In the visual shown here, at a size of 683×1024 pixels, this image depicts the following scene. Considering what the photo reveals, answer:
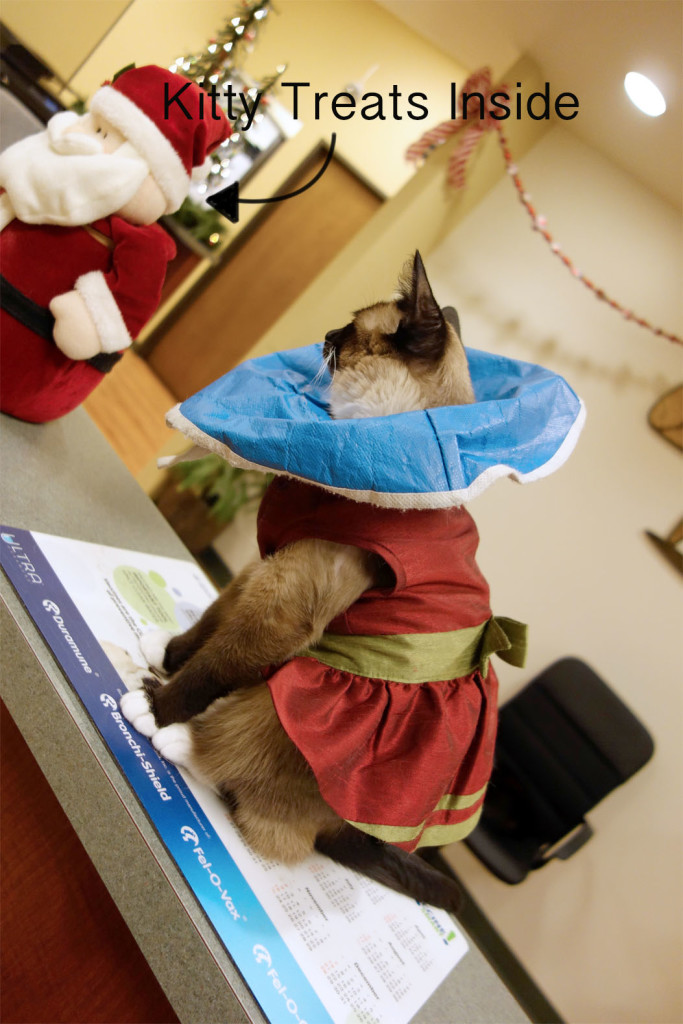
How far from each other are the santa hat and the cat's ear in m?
0.47

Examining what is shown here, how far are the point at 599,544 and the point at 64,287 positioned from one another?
1569 millimetres

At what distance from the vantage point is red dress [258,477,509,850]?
0.72 metres

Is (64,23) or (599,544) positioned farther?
(599,544)

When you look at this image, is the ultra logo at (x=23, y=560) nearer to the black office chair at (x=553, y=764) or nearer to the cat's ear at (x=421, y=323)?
the cat's ear at (x=421, y=323)

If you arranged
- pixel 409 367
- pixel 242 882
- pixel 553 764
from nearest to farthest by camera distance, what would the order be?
pixel 242 882, pixel 409 367, pixel 553 764

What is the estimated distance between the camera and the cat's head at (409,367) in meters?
0.79

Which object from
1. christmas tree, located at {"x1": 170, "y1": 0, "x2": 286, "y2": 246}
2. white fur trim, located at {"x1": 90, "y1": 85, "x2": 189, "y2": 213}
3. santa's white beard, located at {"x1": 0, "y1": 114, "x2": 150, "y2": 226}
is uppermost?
christmas tree, located at {"x1": 170, "y1": 0, "x2": 286, "y2": 246}

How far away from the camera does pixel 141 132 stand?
2.96 feet

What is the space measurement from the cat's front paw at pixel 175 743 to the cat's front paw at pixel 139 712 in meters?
0.01

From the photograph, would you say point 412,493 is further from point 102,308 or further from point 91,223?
point 91,223

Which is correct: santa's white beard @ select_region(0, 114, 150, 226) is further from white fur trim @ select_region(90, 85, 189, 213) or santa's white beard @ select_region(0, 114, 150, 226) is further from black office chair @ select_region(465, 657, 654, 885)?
black office chair @ select_region(465, 657, 654, 885)

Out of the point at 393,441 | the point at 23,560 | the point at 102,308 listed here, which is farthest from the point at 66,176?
the point at 393,441


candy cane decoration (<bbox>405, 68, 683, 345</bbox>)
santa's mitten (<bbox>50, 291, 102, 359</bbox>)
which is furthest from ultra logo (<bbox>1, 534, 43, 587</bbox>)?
candy cane decoration (<bbox>405, 68, 683, 345</bbox>)

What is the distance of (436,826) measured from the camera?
2.71 ft
